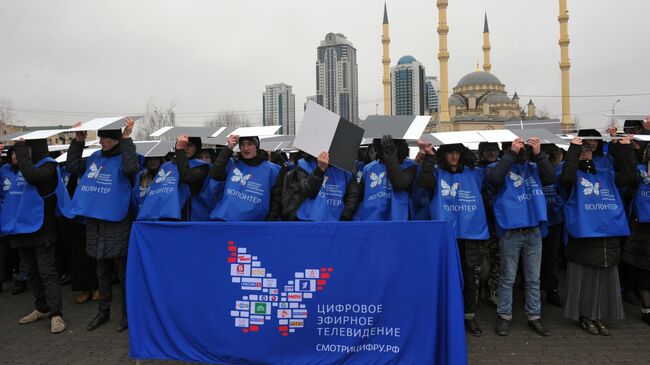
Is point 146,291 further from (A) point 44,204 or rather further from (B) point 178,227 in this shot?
(A) point 44,204

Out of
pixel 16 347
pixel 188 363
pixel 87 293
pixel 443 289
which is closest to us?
pixel 443 289

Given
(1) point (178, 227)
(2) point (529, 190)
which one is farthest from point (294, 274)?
(2) point (529, 190)

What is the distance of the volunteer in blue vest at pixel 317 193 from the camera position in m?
4.88

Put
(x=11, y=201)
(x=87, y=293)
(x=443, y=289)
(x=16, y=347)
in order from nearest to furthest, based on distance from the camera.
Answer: (x=443, y=289) → (x=16, y=347) → (x=11, y=201) → (x=87, y=293)

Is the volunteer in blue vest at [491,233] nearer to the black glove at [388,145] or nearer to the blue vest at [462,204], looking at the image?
the blue vest at [462,204]

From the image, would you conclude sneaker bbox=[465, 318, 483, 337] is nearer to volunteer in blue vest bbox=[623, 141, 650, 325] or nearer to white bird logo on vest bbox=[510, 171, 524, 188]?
white bird logo on vest bbox=[510, 171, 524, 188]

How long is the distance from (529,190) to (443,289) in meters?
2.00

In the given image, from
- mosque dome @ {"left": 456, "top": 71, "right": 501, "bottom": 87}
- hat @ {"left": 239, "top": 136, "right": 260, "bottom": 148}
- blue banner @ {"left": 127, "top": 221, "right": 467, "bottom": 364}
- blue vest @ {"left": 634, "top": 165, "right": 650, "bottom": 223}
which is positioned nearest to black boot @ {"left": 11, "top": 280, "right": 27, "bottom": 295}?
blue banner @ {"left": 127, "top": 221, "right": 467, "bottom": 364}

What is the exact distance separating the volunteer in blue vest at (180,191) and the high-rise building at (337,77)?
88.1 metres

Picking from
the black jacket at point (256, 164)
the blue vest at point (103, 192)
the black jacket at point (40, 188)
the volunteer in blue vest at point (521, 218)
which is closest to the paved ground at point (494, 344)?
the volunteer in blue vest at point (521, 218)

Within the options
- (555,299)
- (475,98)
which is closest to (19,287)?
(555,299)

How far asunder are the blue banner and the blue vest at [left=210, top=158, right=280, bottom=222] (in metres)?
1.14

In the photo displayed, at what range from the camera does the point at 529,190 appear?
201 inches

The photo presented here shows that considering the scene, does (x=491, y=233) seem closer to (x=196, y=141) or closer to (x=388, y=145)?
(x=388, y=145)
